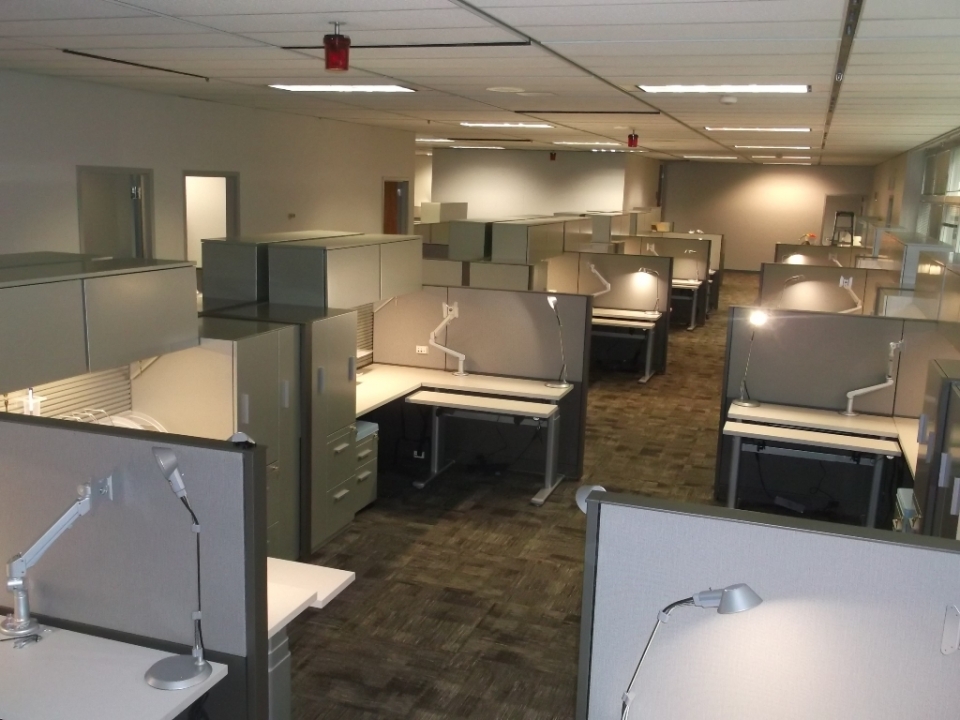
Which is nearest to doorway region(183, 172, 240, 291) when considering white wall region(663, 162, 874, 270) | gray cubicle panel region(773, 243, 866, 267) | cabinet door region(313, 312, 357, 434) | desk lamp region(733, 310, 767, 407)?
cabinet door region(313, 312, 357, 434)

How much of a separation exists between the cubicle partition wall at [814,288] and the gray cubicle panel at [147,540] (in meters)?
6.46

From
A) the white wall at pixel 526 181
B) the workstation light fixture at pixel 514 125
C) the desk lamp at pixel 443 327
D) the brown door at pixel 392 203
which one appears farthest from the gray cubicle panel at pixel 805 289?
the white wall at pixel 526 181

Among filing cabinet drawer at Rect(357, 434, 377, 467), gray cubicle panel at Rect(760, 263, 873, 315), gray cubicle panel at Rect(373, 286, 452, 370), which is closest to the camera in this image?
filing cabinet drawer at Rect(357, 434, 377, 467)

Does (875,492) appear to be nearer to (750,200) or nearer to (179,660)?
(179,660)

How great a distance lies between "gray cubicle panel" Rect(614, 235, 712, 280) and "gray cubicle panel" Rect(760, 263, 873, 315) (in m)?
2.99

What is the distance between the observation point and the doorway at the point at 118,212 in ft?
18.5

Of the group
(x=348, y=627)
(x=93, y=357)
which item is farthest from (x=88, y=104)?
(x=348, y=627)

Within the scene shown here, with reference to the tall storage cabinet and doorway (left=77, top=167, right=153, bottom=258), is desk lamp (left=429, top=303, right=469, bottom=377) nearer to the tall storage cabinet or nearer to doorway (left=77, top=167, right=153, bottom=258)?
the tall storage cabinet

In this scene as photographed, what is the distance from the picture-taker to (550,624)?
3844 mm

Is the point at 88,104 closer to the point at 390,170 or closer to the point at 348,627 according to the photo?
the point at 348,627

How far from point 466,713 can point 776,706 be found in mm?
1513

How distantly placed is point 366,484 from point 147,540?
2650 millimetres

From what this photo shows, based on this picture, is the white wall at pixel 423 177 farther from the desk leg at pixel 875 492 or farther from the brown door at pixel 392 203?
the desk leg at pixel 875 492

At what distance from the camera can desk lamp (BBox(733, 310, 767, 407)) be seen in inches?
201
